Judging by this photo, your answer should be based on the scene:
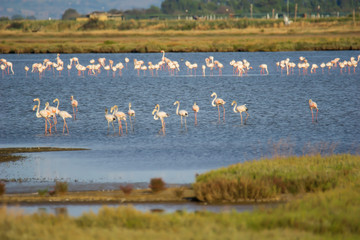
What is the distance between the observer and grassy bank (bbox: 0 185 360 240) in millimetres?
8250

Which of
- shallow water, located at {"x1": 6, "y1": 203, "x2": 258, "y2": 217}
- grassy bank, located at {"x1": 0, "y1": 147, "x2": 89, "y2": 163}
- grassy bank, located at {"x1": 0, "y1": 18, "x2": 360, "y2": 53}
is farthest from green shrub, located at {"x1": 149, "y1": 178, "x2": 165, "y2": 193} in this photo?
grassy bank, located at {"x1": 0, "y1": 18, "x2": 360, "y2": 53}

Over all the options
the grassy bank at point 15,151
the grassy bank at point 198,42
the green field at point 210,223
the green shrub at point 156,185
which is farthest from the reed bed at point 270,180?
the grassy bank at point 198,42

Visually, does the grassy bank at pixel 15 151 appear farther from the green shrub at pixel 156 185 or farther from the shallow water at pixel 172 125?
the green shrub at pixel 156 185

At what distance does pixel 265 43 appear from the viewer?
214 ft

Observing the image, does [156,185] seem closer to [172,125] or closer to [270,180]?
[270,180]

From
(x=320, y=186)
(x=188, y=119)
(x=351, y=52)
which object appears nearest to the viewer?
(x=320, y=186)

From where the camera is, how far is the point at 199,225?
28.9 feet

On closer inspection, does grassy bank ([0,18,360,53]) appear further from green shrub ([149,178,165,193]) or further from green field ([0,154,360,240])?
green field ([0,154,360,240])

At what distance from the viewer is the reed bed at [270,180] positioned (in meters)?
11.6

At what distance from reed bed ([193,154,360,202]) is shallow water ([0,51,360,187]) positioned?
1.90 metres

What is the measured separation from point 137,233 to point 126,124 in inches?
587

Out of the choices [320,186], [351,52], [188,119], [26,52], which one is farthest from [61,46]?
[320,186]

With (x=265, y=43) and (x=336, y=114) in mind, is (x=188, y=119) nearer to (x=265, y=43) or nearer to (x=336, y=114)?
(x=336, y=114)

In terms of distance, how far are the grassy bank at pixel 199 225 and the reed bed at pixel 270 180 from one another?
180 centimetres
